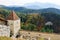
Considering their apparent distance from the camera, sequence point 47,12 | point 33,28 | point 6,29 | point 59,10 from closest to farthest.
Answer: point 6,29 < point 33,28 < point 59,10 < point 47,12

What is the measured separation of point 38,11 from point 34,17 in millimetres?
1500

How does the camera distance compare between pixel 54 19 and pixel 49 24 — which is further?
pixel 54 19

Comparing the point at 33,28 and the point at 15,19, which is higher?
the point at 15,19

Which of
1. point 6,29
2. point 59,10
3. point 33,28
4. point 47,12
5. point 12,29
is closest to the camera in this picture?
point 6,29

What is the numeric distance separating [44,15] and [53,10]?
1.09m

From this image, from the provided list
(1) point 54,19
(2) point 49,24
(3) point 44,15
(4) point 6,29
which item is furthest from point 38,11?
(4) point 6,29

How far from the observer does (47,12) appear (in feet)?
71.2

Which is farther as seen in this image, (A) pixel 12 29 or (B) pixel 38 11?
(B) pixel 38 11

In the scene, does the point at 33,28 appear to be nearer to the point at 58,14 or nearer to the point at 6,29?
the point at 58,14

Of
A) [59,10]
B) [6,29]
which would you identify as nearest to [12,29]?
[6,29]

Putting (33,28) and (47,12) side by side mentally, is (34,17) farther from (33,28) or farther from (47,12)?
(33,28)

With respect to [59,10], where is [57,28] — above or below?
below

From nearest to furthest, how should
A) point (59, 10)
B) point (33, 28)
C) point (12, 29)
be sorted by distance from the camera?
point (12, 29) < point (33, 28) < point (59, 10)

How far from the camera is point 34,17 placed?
21719mm
